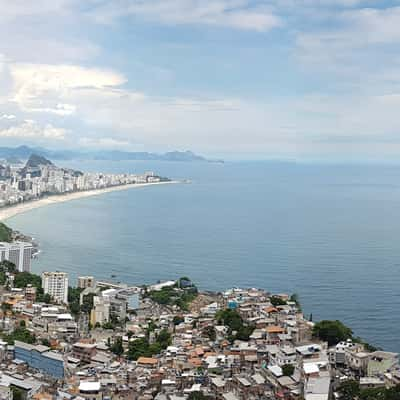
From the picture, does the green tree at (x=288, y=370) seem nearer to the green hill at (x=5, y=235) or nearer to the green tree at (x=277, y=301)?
the green tree at (x=277, y=301)

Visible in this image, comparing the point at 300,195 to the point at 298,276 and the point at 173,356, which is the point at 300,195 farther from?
the point at 173,356

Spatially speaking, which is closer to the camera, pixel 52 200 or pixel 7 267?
Answer: pixel 7 267

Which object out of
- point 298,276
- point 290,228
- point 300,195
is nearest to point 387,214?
point 290,228

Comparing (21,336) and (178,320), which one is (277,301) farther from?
(21,336)

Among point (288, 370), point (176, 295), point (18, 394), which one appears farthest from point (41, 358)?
point (176, 295)

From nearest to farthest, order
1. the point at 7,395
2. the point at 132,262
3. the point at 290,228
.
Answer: the point at 7,395 → the point at 132,262 → the point at 290,228

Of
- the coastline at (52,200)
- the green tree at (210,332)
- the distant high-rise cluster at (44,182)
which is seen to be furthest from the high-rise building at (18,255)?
the distant high-rise cluster at (44,182)
